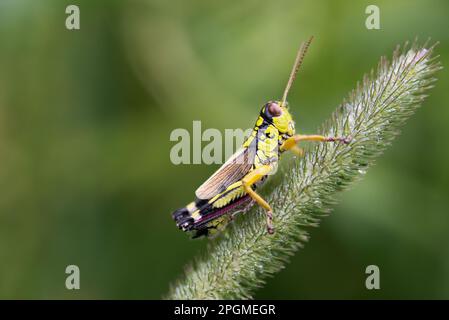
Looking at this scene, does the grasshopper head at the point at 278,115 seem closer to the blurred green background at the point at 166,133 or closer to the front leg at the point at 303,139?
the front leg at the point at 303,139

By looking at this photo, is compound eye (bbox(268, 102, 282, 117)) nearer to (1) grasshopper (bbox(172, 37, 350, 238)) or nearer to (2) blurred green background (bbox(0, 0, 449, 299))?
Answer: (1) grasshopper (bbox(172, 37, 350, 238))

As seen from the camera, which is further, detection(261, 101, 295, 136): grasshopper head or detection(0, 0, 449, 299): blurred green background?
detection(0, 0, 449, 299): blurred green background

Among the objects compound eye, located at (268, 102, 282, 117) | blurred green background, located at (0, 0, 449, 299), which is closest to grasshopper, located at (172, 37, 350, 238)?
compound eye, located at (268, 102, 282, 117)

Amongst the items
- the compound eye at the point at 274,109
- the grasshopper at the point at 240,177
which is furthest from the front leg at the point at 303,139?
the compound eye at the point at 274,109

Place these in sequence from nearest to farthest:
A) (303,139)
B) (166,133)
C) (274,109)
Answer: (303,139) < (274,109) < (166,133)

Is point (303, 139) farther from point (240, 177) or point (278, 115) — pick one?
point (240, 177)

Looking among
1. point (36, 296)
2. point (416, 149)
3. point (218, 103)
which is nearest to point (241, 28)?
point (218, 103)

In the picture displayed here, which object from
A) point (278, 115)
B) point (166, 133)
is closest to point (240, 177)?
point (278, 115)

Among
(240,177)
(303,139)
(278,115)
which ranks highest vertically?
(278,115)
